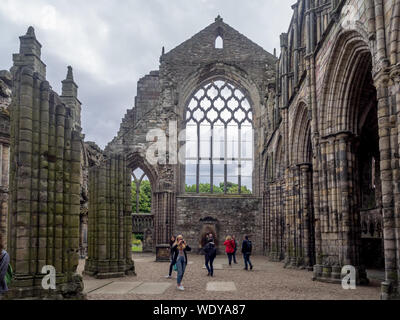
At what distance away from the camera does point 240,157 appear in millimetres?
27125

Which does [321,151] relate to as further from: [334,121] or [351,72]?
[351,72]

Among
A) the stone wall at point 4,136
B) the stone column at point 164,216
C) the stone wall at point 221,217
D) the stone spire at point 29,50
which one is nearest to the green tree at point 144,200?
the stone column at point 164,216

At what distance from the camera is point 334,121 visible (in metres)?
11.3

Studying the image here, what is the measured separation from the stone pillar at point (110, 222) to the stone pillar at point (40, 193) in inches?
175

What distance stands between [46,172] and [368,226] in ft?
39.0

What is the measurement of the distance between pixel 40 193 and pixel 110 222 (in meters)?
5.46

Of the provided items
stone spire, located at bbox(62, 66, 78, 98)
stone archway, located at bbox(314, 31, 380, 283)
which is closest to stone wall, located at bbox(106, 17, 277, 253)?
stone spire, located at bbox(62, 66, 78, 98)

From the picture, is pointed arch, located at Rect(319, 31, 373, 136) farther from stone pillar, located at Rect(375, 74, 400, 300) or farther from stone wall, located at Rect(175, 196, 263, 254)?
stone wall, located at Rect(175, 196, 263, 254)

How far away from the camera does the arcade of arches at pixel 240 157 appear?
24.0 ft

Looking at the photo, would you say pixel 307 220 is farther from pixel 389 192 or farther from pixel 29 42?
pixel 29 42

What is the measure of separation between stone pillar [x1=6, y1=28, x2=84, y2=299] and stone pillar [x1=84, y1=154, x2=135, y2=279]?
14.6ft

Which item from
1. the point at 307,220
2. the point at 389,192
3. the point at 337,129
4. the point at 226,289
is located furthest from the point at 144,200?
the point at 389,192

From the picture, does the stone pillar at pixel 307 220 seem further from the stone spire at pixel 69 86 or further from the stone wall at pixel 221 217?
the stone spire at pixel 69 86

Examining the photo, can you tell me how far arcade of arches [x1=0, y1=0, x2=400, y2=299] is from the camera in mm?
7324
